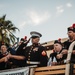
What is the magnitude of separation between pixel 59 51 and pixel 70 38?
51 cm

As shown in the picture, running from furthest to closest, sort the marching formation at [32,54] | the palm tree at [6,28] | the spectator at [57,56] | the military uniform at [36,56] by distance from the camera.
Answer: the palm tree at [6,28] < the military uniform at [36,56] < the marching formation at [32,54] < the spectator at [57,56]

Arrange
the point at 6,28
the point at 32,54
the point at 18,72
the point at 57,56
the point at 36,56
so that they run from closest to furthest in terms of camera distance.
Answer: the point at 57,56 < the point at 18,72 < the point at 36,56 < the point at 32,54 < the point at 6,28

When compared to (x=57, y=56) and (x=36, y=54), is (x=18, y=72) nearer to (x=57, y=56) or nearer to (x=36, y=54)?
(x=36, y=54)

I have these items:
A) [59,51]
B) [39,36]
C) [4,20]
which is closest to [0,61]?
[39,36]

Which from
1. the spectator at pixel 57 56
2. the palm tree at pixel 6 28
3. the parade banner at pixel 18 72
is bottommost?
the parade banner at pixel 18 72

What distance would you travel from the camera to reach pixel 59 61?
17.4 feet

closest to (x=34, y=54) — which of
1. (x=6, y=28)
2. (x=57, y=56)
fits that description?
(x=57, y=56)

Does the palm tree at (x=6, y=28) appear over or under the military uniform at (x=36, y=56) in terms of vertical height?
over

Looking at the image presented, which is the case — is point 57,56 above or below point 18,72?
above

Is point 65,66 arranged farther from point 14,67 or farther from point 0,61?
point 0,61

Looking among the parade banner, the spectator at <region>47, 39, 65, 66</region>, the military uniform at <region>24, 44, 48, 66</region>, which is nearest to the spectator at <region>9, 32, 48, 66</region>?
the military uniform at <region>24, 44, 48, 66</region>

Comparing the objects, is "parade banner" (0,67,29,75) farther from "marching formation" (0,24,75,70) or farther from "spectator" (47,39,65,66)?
"spectator" (47,39,65,66)

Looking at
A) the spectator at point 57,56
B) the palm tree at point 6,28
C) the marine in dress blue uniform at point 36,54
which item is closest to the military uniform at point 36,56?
the marine in dress blue uniform at point 36,54

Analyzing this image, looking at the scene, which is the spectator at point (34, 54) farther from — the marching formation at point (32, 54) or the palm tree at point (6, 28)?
the palm tree at point (6, 28)
